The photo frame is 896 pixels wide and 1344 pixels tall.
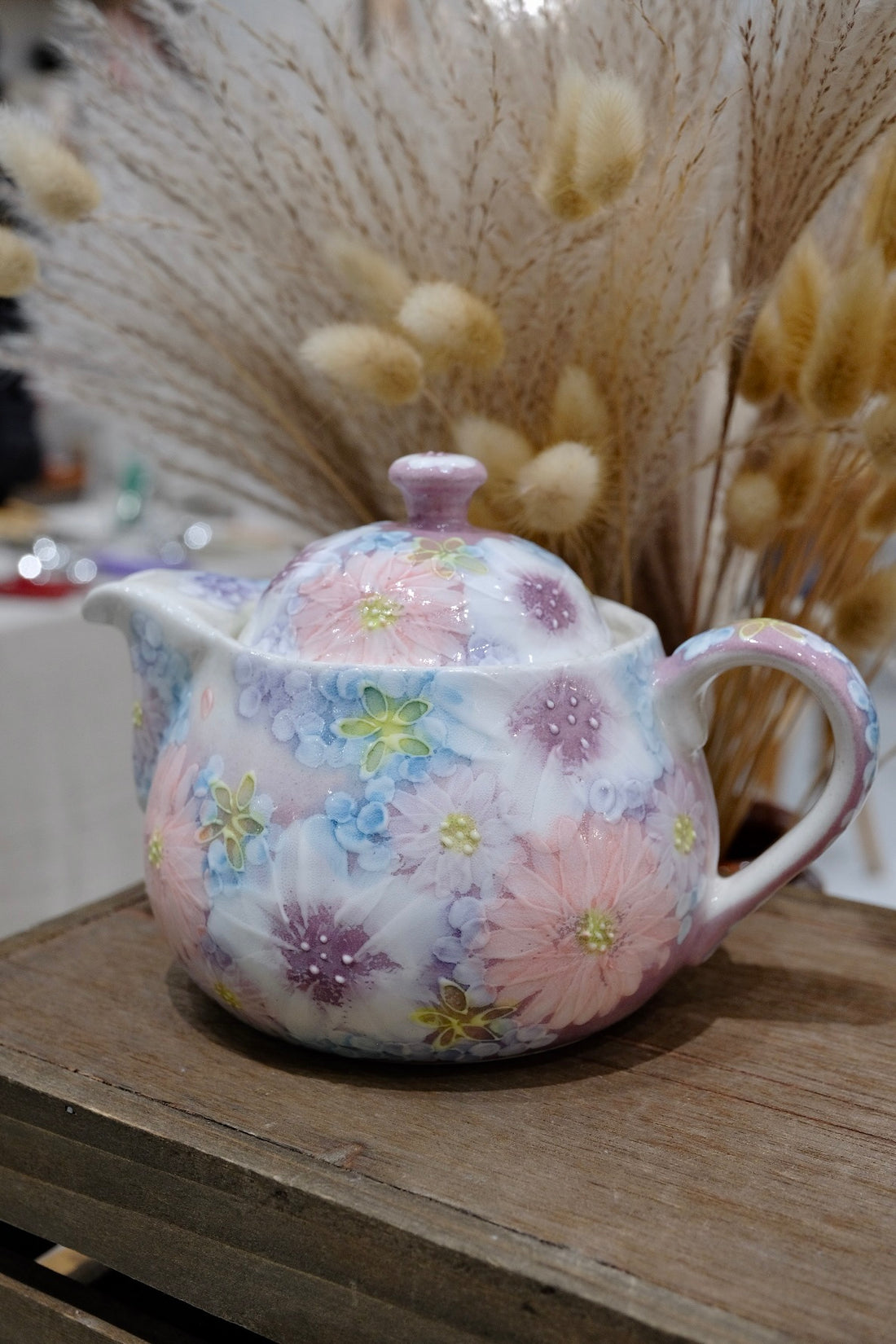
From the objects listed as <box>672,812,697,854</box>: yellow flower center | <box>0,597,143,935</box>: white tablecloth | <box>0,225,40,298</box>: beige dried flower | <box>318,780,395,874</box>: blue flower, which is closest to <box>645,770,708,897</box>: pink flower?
<box>672,812,697,854</box>: yellow flower center

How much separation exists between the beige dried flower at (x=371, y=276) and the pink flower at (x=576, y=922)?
28 centimetres

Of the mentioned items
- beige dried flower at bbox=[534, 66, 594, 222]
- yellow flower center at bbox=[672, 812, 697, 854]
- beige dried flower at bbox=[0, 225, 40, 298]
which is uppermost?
beige dried flower at bbox=[534, 66, 594, 222]

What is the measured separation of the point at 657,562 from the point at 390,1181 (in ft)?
1.27

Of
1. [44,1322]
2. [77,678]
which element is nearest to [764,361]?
[44,1322]

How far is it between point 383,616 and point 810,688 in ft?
0.53

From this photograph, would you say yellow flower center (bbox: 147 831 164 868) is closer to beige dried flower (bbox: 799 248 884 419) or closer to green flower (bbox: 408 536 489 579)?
green flower (bbox: 408 536 489 579)

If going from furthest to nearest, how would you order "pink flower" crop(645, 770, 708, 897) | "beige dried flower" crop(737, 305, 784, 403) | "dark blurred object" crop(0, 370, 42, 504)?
1. "dark blurred object" crop(0, 370, 42, 504)
2. "beige dried flower" crop(737, 305, 784, 403)
3. "pink flower" crop(645, 770, 708, 897)

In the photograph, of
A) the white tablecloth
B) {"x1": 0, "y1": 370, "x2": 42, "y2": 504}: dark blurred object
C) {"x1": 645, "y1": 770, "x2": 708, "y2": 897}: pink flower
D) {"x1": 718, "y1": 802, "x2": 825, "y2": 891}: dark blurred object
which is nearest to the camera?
{"x1": 645, "y1": 770, "x2": 708, "y2": 897}: pink flower

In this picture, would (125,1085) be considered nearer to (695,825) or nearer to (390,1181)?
(390,1181)

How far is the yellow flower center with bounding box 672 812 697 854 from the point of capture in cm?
48

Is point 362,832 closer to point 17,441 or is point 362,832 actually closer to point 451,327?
point 451,327

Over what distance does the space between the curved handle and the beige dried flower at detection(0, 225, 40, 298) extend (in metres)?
0.34

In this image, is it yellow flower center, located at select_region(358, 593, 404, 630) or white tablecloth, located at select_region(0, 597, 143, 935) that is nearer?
yellow flower center, located at select_region(358, 593, 404, 630)

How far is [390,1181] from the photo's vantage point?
413mm
